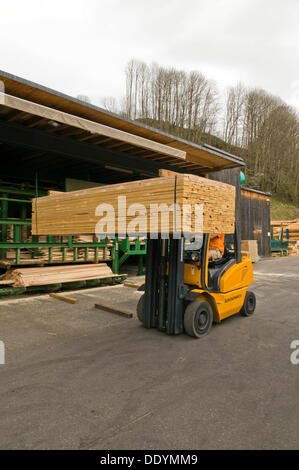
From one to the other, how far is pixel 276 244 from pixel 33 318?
2018 cm

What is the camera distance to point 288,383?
11.4 ft

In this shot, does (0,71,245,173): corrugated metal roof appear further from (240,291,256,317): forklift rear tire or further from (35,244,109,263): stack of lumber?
(240,291,256,317): forklift rear tire

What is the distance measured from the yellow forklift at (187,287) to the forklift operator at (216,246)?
0.41 feet

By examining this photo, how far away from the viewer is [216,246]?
609 cm

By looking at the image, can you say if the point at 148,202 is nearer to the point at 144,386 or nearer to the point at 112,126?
the point at 144,386

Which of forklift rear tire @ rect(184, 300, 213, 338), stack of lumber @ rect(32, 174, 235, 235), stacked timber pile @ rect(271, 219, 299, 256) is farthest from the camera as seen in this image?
stacked timber pile @ rect(271, 219, 299, 256)

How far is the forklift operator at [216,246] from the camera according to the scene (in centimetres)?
601

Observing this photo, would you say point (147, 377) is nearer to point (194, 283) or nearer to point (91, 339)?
point (91, 339)

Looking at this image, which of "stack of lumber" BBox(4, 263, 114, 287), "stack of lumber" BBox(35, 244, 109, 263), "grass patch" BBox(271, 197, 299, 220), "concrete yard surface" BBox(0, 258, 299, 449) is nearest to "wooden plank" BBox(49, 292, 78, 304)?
"stack of lumber" BBox(4, 263, 114, 287)

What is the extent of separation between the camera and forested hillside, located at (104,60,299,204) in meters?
38.1

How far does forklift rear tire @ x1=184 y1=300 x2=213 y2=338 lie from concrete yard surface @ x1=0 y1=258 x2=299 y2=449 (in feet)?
0.53

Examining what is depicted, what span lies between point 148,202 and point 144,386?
220 centimetres
